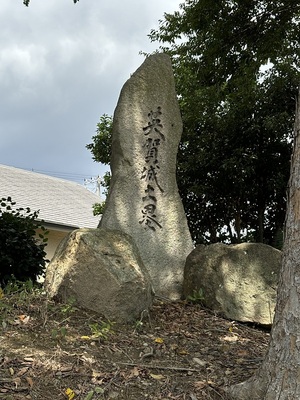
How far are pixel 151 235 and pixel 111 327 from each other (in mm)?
2394

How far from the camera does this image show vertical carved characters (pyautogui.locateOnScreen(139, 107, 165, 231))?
7031 millimetres

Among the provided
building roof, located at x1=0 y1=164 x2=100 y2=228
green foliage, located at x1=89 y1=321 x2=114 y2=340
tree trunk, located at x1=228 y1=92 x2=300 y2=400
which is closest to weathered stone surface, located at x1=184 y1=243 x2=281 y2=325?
green foliage, located at x1=89 y1=321 x2=114 y2=340

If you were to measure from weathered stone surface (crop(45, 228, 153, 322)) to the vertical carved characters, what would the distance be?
67.7 inches

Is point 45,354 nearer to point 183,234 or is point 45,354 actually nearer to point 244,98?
point 183,234

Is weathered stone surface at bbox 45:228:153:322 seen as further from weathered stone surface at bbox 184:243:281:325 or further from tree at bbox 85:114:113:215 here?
tree at bbox 85:114:113:215

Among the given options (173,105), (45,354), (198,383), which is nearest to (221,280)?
(198,383)

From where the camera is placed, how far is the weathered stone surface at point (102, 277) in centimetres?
488

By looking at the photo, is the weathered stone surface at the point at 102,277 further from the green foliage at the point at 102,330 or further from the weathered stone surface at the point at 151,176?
the weathered stone surface at the point at 151,176

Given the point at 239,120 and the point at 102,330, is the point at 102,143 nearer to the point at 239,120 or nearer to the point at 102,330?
the point at 239,120

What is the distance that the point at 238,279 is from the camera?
5.87m

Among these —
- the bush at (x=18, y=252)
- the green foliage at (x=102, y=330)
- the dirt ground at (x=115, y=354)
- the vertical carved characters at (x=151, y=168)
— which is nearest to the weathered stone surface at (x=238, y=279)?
the dirt ground at (x=115, y=354)

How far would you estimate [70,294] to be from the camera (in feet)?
16.5

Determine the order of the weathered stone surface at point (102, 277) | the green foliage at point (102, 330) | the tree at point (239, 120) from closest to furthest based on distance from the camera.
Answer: the green foliage at point (102, 330), the weathered stone surface at point (102, 277), the tree at point (239, 120)

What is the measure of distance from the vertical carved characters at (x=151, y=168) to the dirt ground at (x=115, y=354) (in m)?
1.80
